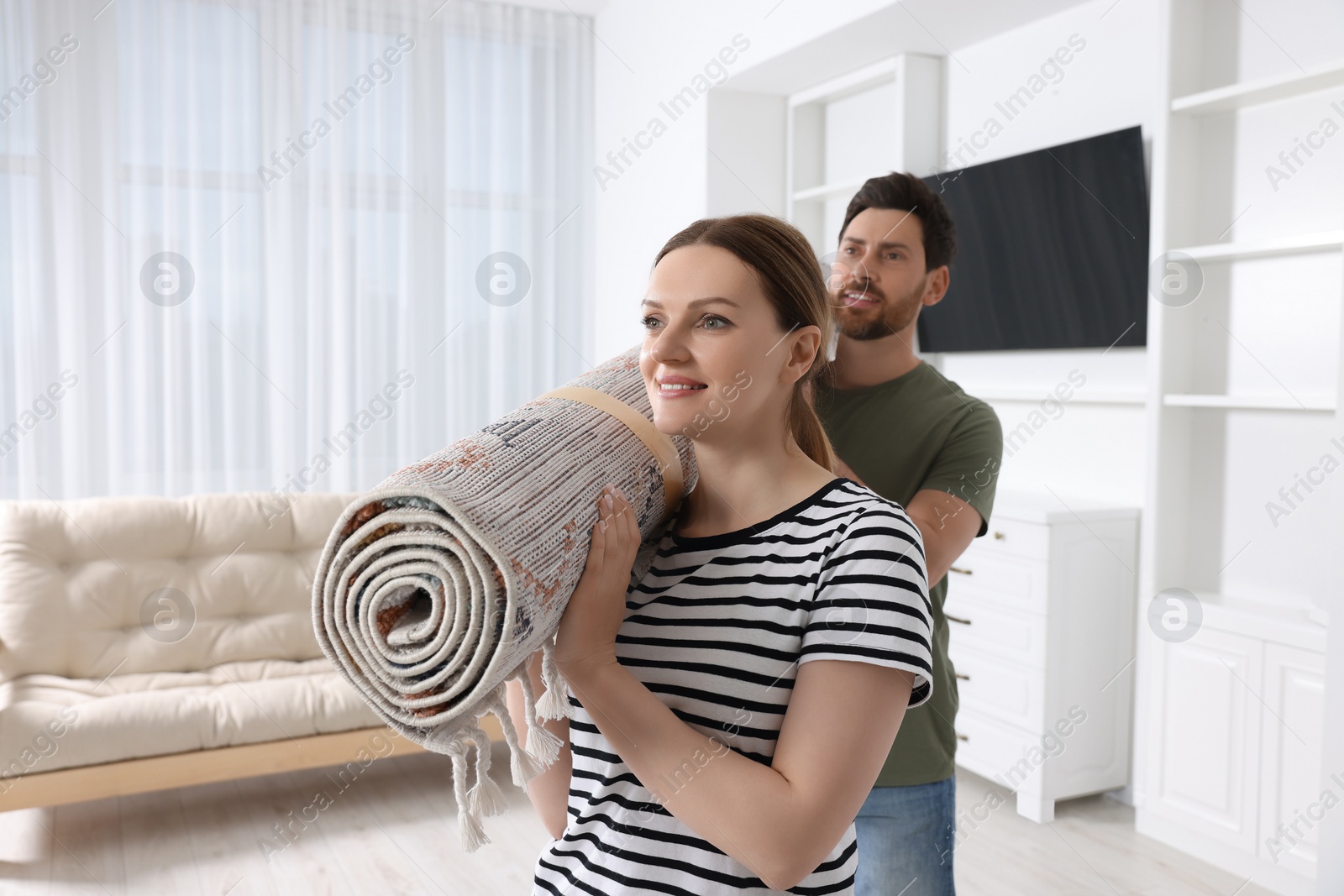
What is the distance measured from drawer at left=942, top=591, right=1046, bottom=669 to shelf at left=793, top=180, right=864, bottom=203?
181 centimetres

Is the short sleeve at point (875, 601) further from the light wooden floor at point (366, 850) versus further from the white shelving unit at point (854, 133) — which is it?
the white shelving unit at point (854, 133)

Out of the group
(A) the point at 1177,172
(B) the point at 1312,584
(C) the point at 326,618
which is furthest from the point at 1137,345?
(C) the point at 326,618

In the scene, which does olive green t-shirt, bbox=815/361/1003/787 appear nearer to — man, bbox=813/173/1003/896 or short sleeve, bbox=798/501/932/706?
man, bbox=813/173/1003/896

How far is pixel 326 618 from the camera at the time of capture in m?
0.81

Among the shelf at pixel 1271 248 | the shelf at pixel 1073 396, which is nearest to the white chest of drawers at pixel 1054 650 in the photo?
the shelf at pixel 1073 396

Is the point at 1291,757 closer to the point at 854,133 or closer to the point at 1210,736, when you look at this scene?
the point at 1210,736

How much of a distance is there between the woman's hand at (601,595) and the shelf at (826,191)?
3.56 meters

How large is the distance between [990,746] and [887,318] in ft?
7.50

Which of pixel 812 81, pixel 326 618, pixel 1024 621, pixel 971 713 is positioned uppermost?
pixel 812 81

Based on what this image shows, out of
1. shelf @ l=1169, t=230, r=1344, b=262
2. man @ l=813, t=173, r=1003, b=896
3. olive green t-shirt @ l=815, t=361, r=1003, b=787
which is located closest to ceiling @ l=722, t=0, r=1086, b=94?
shelf @ l=1169, t=230, r=1344, b=262

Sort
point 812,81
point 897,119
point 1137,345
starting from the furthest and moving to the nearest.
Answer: point 812,81 < point 897,119 < point 1137,345

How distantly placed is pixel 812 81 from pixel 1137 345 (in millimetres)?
2059

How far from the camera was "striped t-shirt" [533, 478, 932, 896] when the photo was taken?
2.93 feet

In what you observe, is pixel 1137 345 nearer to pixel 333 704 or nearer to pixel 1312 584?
pixel 1312 584
